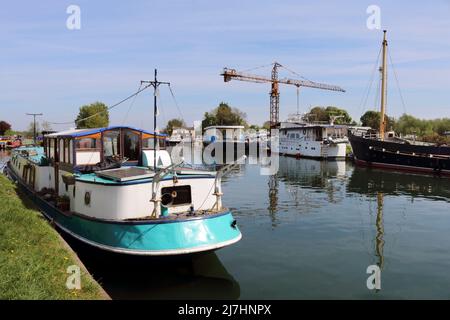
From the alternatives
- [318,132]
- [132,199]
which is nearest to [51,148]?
[132,199]

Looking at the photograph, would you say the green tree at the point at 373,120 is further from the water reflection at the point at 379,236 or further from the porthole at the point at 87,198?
the porthole at the point at 87,198

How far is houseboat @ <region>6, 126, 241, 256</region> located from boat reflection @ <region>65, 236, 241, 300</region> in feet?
1.93

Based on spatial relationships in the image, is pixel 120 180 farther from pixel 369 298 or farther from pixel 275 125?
pixel 275 125

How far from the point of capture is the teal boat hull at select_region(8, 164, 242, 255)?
12266 millimetres

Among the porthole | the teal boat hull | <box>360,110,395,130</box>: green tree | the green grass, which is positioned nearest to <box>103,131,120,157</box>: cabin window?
the porthole

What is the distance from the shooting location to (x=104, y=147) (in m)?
17.8

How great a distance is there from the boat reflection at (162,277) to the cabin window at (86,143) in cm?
484

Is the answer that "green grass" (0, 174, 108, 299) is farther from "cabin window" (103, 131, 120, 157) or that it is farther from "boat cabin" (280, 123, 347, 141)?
"boat cabin" (280, 123, 347, 141)

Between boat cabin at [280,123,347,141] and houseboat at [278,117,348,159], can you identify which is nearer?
houseboat at [278,117,348,159]

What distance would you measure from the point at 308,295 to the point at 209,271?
3.58 m

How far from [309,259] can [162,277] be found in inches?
224

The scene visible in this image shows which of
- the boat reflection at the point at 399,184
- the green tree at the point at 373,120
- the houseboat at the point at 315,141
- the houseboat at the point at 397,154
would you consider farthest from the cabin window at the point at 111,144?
the green tree at the point at 373,120

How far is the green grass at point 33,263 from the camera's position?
8580 millimetres

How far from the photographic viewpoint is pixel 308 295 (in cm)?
1168
